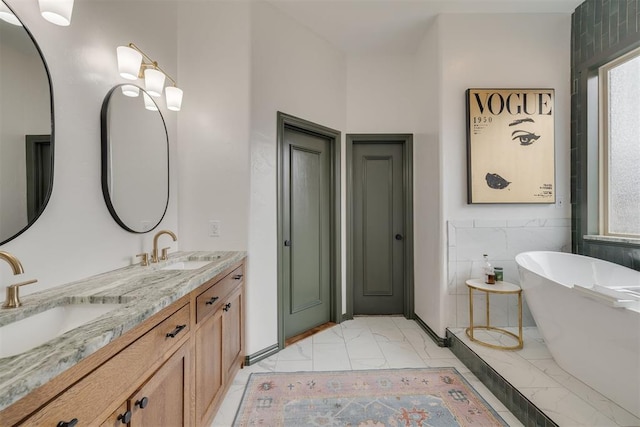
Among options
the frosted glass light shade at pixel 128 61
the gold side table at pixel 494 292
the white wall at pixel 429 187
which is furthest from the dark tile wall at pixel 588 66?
the frosted glass light shade at pixel 128 61

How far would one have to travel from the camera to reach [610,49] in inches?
87.1

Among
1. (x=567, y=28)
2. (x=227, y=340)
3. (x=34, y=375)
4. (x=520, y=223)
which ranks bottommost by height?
(x=227, y=340)

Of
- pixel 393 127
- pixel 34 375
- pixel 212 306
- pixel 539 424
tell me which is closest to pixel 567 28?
pixel 393 127

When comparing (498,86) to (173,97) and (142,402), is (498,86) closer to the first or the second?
(173,97)

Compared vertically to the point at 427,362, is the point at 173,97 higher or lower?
higher

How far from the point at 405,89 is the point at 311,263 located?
2228 millimetres

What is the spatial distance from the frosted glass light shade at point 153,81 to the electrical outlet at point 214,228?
3.13 feet

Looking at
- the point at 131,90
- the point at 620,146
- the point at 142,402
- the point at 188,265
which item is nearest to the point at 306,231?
the point at 188,265

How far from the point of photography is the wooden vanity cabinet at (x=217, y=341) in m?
1.41

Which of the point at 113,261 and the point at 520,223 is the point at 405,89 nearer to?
the point at 520,223

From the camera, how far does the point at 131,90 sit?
1671 mm

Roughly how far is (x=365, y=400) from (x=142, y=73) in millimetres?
2513

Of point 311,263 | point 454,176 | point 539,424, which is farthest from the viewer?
point 311,263

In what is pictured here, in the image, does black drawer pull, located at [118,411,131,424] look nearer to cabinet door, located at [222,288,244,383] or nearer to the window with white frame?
cabinet door, located at [222,288,244,383]
